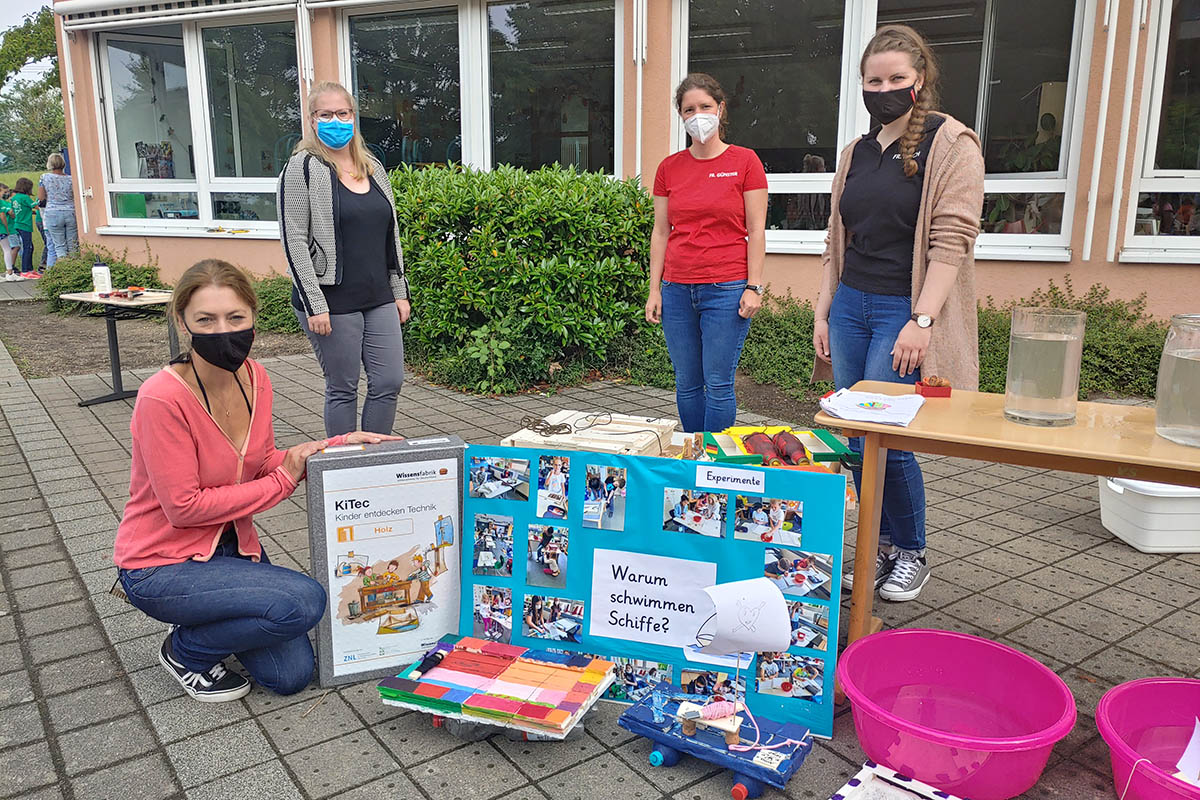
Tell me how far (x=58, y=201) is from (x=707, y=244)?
13.3 m

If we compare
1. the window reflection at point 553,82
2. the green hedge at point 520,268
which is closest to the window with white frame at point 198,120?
the window reflection at point 553,82

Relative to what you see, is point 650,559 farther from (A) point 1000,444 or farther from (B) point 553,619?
(A) point 1000,444

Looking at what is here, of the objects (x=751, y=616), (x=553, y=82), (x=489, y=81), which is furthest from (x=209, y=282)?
(x=489, y=81)

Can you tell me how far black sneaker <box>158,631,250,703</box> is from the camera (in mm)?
2766

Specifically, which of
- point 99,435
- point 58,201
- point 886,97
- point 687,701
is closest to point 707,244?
point 886,97

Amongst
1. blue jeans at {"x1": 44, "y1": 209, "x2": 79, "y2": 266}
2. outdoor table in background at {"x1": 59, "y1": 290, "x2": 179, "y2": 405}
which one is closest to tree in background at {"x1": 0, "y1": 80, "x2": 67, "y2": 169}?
blue jeans at {"x1": 44, "y1": 209, "x2": 79, "y2": 266}

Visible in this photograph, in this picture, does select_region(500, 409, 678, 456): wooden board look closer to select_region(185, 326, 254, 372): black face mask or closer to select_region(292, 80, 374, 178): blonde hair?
select_region(185, 326, 254, 372): black face mask

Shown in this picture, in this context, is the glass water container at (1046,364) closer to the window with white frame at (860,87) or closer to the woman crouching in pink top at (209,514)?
the woman crouching in pink top at (209,514)

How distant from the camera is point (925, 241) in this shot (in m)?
3.02

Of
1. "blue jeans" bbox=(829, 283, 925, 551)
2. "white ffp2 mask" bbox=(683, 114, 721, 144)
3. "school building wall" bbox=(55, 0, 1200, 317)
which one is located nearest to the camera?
"blue jeans" bbox=(829, 283, 925, 551)

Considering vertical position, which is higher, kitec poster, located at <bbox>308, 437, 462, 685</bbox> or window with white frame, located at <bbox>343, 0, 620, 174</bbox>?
window with white frame, located at <bbox>343, 0, 620, 174</bbox>

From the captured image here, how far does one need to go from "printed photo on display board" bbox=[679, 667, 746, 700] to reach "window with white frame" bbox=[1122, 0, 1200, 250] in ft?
19.5

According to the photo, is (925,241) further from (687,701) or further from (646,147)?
(646,147)

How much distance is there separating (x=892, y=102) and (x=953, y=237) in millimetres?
507
